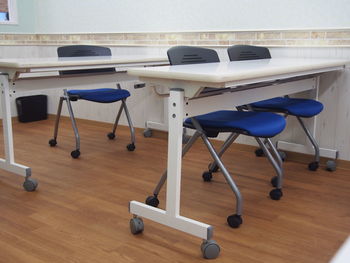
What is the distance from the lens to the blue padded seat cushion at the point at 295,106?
8.68ft

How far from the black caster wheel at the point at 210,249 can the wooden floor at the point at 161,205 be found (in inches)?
1.0

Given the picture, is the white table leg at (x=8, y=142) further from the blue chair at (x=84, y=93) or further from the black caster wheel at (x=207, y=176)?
the black caster wheel at (x=207, y=176)

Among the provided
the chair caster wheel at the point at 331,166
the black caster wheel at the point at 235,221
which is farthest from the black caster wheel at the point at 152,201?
the chair caster wheel at the point at 331,166

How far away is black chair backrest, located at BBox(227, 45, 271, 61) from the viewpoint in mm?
2799

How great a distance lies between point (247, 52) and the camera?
9.56ft

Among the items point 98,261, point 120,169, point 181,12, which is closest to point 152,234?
point 98,261

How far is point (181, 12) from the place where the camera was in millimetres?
3633

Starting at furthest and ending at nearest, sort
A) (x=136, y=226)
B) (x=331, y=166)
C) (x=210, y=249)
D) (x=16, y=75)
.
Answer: (x=331, y=166), (x=16, y=75), (x=136, y=226), (x=210, y=249)

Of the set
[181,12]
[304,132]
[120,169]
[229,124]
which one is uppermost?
[181,12]

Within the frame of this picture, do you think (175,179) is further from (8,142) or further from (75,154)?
(75,154)

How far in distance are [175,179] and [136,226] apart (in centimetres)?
33

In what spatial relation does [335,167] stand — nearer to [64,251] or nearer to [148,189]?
[148,189]

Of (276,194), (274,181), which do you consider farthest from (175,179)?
(274,181)

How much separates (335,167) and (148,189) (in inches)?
54.9
